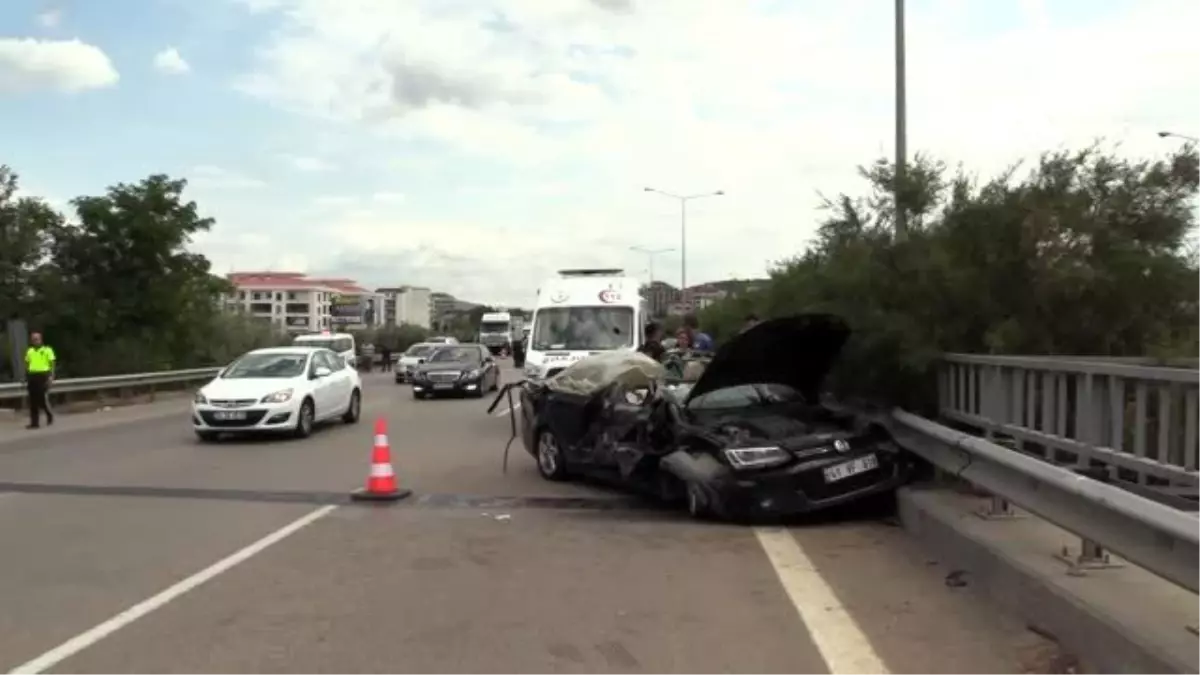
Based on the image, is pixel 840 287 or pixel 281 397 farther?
pixel 281 397

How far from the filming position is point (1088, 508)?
5.41 m

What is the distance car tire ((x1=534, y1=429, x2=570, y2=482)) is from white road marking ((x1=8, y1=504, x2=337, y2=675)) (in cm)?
318

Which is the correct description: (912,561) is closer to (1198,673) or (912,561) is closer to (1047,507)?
(1047,507)

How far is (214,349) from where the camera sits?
126 ft

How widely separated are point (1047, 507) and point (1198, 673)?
200cm

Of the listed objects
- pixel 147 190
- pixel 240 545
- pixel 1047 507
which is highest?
pixel 147 190

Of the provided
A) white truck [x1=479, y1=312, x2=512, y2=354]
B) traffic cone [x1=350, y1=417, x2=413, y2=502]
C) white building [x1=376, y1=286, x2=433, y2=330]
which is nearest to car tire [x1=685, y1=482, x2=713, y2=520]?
traffic cone [x1=350, y1=417, x2=413, y2=502]

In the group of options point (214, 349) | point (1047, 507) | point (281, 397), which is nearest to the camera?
point (1047, 507)

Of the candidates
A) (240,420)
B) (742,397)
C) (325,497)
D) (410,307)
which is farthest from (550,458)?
(410,307)

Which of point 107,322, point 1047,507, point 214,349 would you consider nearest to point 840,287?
point 1047,507

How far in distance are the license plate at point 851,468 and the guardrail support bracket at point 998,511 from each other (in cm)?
132

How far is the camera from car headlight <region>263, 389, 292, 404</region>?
16.6 metres

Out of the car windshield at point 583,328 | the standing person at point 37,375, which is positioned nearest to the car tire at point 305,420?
the car windshield at point 583,328

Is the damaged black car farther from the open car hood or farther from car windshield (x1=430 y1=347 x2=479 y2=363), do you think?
car windshield (x1=430 y1=347 x2=479 y2=363)
